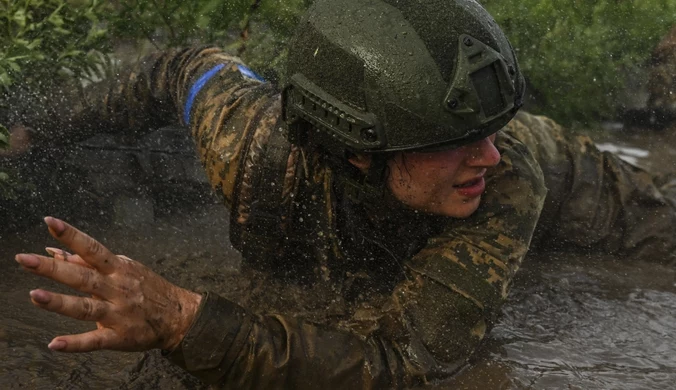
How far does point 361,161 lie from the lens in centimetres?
319

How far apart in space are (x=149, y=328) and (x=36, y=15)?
2.61 meters

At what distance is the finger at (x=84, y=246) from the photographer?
2.26m

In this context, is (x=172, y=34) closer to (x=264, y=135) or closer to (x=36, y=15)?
(x=36, y=15)

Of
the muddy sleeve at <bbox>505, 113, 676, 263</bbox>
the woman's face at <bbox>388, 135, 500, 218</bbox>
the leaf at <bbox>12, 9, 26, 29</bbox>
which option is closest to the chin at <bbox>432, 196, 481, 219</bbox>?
the woman's face at <bbox>388, 135, 500, 218</bbox>

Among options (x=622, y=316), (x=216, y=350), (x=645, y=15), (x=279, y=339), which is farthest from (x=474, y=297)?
(x=645, y=15)

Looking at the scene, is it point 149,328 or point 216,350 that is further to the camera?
point 216,350

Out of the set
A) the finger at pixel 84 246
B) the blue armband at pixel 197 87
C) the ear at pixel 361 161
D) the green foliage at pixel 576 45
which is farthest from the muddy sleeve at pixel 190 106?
the green foliage at pixel 576 45

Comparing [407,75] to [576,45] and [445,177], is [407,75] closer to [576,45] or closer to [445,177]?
[445,177]

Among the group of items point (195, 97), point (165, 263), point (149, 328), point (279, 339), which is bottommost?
point (165, 263)

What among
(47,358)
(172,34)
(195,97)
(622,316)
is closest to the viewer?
(47,358)

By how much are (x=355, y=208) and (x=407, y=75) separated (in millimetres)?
836

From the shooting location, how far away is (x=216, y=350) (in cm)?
271

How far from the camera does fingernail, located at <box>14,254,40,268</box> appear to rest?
2.14 metres

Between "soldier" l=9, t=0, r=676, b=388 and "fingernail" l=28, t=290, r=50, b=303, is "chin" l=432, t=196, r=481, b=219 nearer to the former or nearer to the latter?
"soldier" l=9, t=0, r=676, b=388
